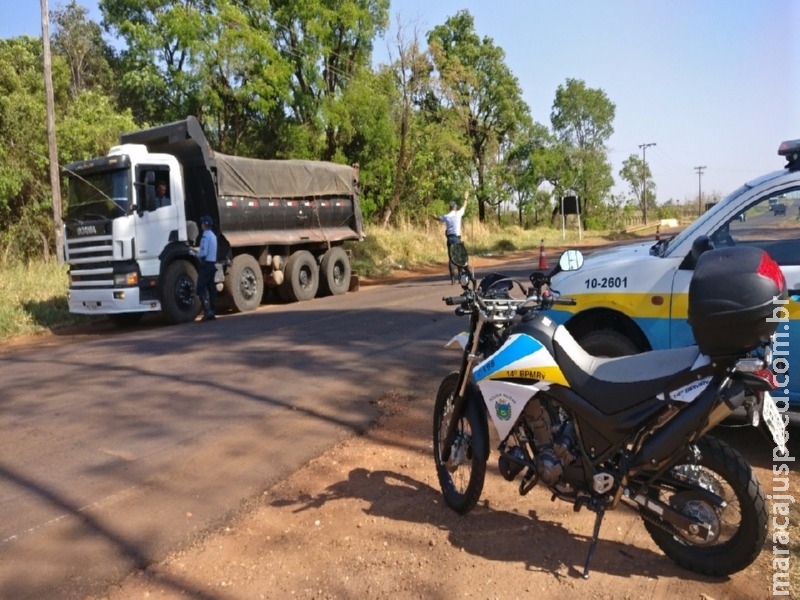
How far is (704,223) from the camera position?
4738 millimetres

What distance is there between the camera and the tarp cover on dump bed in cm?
1380

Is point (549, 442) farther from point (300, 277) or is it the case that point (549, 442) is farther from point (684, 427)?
point (300, 277)

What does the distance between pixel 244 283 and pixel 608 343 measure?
411 inches

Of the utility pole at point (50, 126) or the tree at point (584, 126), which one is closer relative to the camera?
the utility pole at point (50, 126)

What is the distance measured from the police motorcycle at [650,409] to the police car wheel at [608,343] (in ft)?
4.47

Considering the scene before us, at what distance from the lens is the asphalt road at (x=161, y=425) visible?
3.86m

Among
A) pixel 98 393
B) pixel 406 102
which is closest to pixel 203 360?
pixel 98 393

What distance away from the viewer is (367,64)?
29.5m

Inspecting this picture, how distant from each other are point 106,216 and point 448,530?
405 inches

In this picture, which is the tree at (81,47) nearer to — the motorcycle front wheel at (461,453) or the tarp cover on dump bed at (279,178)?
the tarp cover on dump bed at (279,178)

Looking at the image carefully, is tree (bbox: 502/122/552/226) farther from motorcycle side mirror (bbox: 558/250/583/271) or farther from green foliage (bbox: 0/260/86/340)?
motorcycle side mirror (bbox: 558/250/583/271)

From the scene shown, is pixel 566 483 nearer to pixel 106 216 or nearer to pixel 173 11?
pixel 106 216

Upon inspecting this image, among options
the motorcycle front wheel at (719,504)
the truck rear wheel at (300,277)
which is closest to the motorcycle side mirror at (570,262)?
the motorcycle front wheel at (719,504)

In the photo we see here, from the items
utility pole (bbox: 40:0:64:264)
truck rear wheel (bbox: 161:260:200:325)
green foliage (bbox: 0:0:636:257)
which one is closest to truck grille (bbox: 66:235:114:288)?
truck rear wheel (bbox: 161:260:200:325)
